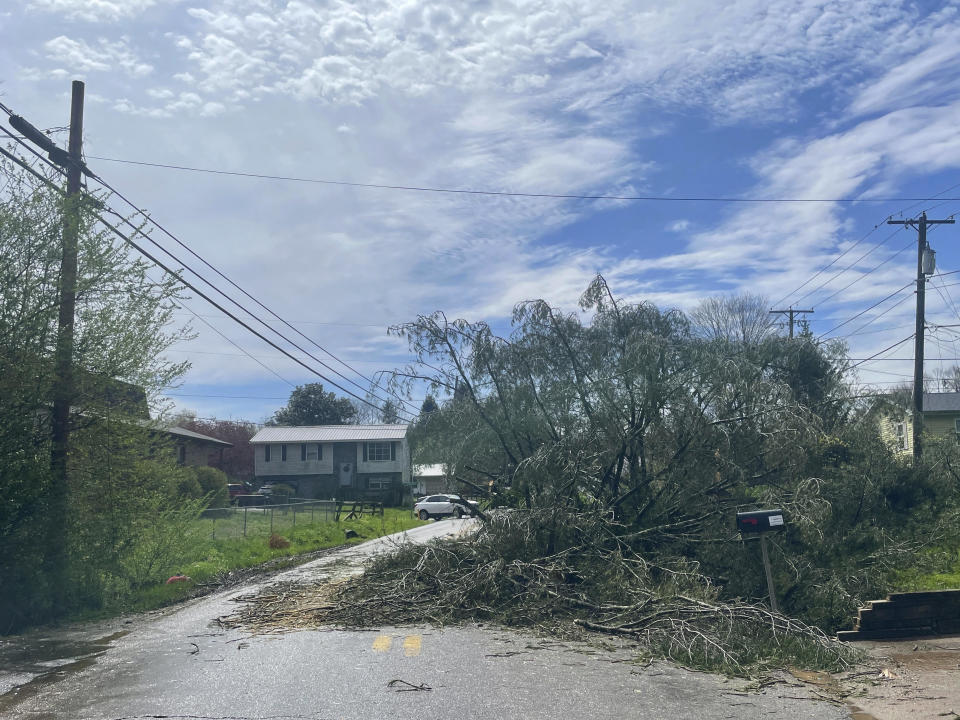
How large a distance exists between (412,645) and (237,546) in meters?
13.4

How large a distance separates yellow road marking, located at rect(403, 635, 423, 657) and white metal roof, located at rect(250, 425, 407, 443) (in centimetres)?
5002

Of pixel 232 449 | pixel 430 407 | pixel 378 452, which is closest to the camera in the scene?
pixel 430 407

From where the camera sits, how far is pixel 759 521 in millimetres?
9633

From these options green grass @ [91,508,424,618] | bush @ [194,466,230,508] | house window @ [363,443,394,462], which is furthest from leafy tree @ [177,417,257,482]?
green grass @ [91,508,424,618]

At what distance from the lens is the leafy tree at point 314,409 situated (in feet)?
281

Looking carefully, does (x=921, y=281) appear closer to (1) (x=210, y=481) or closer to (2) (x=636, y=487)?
(2) (x=636, y=487)

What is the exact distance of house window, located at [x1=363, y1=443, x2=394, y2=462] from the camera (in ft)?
197

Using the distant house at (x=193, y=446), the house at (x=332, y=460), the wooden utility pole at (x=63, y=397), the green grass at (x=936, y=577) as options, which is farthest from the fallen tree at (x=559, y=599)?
the house at (x=332, y=460)

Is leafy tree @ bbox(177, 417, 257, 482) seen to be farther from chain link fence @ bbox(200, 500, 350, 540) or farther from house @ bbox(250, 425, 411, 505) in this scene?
chain link fence @ bbox(200, 500, 350, 540)

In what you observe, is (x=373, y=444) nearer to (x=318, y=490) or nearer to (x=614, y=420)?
(x=318, y=490)

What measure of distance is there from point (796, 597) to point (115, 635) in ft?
29.4

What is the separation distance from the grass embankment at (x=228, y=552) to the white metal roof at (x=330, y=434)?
27458mm

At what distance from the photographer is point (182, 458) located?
41.6m

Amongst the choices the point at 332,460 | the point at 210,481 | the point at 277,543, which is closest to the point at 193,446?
the point at 210,481
